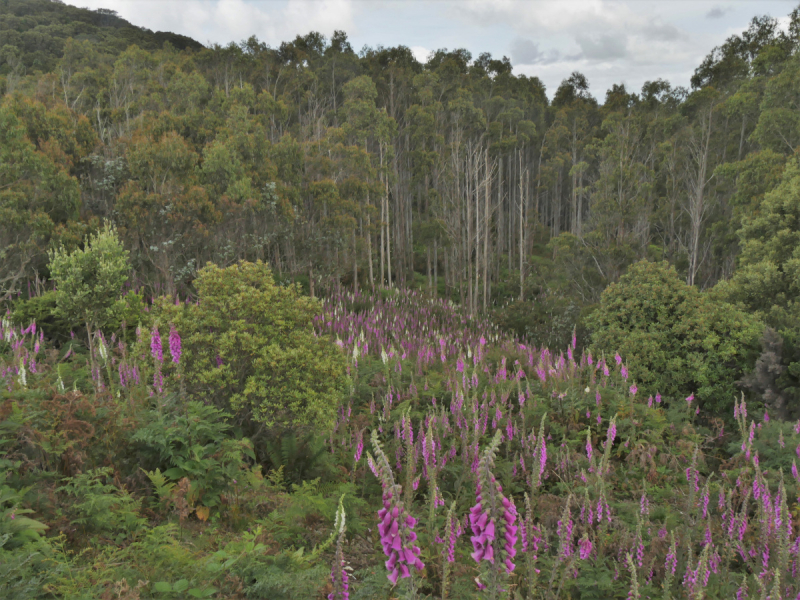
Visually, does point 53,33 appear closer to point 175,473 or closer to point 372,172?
point 372,172

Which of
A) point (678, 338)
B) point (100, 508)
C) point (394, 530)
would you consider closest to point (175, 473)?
point (100, 508)

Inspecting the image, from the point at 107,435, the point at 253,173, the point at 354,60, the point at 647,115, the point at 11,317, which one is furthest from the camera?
the point at 647,115

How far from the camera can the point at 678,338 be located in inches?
407

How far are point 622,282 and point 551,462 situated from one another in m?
6.77

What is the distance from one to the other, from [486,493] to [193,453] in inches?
137

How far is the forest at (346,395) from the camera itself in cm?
344

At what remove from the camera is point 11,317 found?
10.4 meters

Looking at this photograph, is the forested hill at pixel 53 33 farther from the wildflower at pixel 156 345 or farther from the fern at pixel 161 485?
the fern at pixel 161 485

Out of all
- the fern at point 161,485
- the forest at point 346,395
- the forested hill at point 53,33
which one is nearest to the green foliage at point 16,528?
the forest at point 346,395

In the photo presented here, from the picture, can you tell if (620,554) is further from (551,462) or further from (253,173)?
(253,173)

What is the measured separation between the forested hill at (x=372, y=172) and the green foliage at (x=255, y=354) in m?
7.89

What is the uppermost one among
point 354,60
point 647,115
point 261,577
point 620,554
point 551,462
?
point 354,60

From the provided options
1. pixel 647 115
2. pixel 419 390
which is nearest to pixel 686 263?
pixel 647 115

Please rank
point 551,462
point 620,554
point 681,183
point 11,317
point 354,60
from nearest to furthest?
point 620,554, point 551,462, point 11,317, point 681,183, point 354,60
